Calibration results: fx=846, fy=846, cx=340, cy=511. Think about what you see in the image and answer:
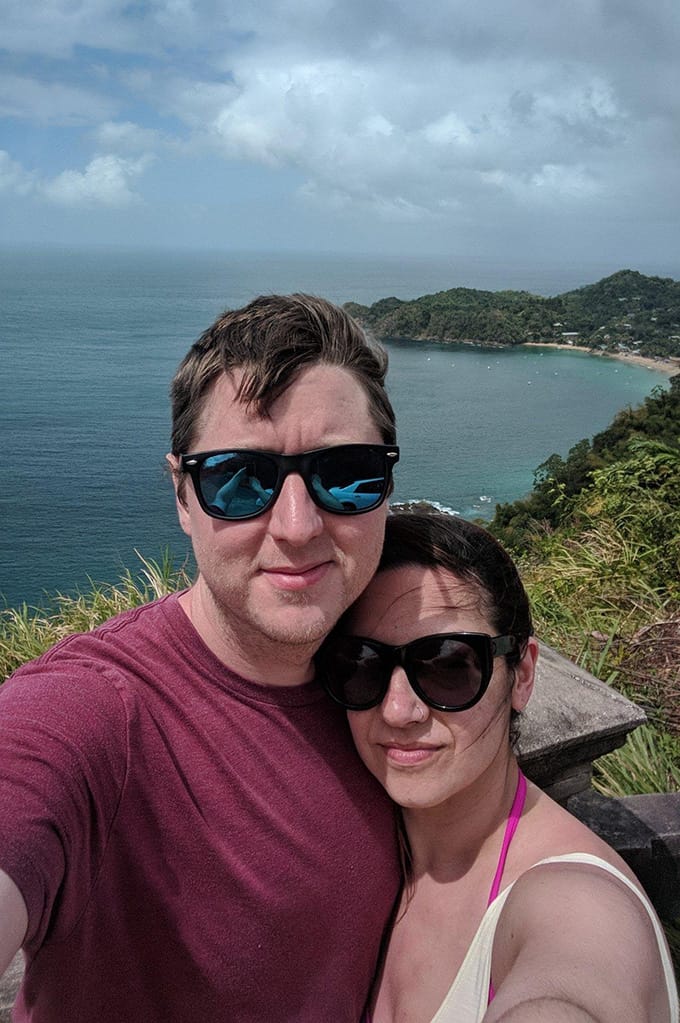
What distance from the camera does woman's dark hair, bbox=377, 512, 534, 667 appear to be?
1.78m

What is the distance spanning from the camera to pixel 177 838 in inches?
58.7

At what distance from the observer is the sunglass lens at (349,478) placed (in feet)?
5.44

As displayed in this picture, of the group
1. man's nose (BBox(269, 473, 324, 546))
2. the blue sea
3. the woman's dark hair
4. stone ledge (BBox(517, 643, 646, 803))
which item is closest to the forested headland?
the blue sea

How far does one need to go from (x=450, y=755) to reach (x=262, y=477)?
2.26 ft

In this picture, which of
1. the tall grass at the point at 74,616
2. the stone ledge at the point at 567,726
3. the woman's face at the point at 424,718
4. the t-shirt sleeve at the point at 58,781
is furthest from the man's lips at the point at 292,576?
the tall grass at the point at 74,616

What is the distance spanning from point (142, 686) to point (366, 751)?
0.50 m

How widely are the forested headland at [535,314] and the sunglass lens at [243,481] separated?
79.3 metres

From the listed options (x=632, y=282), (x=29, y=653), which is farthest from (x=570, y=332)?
(x=29, y=653)

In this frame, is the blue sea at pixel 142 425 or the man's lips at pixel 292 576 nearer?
the man's lips at pixel 292 576

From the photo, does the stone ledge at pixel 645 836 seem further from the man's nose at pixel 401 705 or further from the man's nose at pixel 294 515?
the man's nose at pixel 294 515

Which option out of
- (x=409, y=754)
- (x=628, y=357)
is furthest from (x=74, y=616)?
(x=628, y=357)

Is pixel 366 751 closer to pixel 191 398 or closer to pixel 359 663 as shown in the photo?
pixel 359 663

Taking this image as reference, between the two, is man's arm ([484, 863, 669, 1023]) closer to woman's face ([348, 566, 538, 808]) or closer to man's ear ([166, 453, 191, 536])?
woman's face ([348, 566, 538, 808])

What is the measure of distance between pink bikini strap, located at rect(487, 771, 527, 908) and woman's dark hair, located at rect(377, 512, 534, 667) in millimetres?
279
